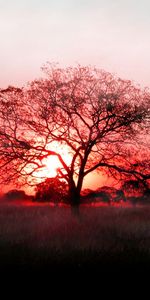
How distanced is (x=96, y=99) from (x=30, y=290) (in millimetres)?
15227

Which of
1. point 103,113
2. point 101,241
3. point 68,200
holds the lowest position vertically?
point 101,241

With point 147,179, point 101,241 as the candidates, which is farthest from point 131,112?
point 101,241

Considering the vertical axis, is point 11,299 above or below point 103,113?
below

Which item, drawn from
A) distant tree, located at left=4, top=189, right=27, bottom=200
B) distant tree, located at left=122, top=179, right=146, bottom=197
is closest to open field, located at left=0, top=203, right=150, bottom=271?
distant tree, located at left=122, top=179, right=146, bottom=197

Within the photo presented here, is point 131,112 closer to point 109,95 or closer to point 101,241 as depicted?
point 109,95

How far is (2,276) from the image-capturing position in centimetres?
955

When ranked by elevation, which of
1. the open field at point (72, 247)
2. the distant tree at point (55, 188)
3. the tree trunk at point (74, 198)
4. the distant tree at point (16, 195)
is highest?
the distant tree at point (16, 195)

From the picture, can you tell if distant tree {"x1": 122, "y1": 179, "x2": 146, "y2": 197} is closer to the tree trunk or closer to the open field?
the tree trunk

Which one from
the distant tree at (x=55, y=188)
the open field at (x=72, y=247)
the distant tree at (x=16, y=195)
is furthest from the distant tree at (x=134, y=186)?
the distant tree at (x=16, y=195)

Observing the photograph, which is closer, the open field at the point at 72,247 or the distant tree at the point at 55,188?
the open field at the point at 72,247

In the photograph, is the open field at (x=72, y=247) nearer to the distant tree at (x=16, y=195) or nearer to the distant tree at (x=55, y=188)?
the distant tree at (x=55, y=188)

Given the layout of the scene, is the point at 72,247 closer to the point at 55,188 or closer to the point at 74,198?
the point at 74,198

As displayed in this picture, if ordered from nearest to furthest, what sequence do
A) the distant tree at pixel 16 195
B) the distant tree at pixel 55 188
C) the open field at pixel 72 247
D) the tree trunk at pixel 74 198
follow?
1. the open field at pixel 72 247
2. the distant tree at pixel 55 188
3. the tree trunk at pixel 74 198
4. the distant tree at pixel 16 195

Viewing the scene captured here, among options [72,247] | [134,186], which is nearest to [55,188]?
[134,186]
